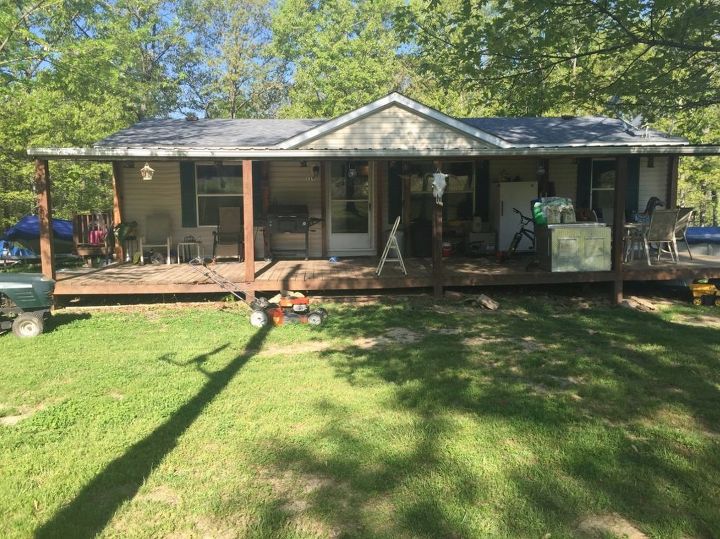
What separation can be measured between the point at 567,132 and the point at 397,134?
3735 millimetres

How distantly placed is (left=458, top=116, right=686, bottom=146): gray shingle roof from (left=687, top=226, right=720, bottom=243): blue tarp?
2071 mm

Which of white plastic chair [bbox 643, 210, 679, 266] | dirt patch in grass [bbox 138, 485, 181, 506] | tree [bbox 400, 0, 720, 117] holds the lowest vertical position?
dirt patch in grass [bbox 138, 485, 181, 506]

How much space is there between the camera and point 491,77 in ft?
26.1

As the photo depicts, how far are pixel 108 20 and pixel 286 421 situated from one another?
843 inches

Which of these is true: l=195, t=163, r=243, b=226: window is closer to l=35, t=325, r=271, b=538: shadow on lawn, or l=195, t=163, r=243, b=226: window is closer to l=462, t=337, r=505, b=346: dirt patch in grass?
l=462, t=337, r=505, b=346: dirt patch in grass

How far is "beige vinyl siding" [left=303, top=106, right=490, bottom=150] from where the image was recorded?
910 centimetres

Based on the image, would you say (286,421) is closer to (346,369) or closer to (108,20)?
(346,369)

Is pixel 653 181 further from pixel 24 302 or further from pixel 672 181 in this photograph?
pixel 24 302

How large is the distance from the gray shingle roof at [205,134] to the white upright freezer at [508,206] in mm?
3985

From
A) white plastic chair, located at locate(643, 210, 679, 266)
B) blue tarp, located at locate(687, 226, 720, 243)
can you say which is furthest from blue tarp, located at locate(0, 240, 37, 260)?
blue tarp, located at locate(687, 226, 720, 243)

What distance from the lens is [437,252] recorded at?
27.3 ft

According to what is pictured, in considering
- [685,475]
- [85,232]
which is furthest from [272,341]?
[85,232]

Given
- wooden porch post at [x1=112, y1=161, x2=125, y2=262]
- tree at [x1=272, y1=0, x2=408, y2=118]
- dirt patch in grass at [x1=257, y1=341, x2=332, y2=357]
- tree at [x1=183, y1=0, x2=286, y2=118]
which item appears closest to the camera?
dirt patch in grass at [x1=257, y1=341, x2=332, y2=357]

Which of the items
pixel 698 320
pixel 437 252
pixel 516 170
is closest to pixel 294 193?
pixel 437 252
